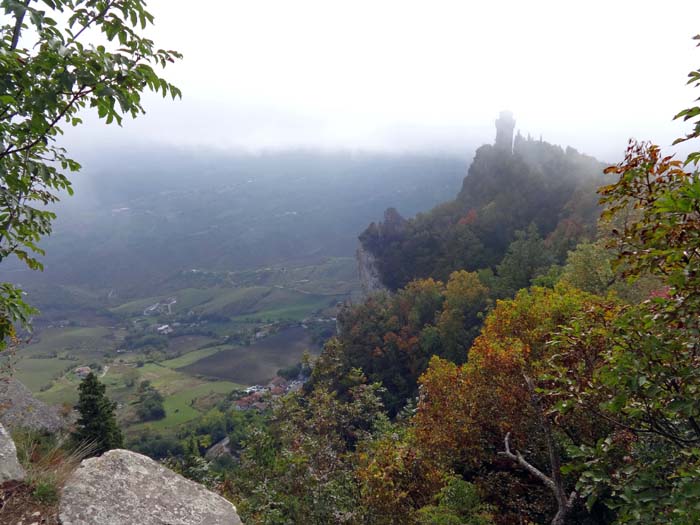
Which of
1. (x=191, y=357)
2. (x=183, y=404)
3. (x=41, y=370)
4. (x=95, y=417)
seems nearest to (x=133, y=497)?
(x=95, y=417)

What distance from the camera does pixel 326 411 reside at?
1616 cm

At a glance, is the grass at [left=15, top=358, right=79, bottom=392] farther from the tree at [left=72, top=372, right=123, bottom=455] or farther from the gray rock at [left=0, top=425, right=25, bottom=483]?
the gray rock at [left=0, top=425, right=25, bottom=483]

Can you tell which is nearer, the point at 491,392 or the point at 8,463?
the point at 8,463

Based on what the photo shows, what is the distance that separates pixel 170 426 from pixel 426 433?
3780 inches

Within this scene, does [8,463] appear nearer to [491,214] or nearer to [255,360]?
[491,214]

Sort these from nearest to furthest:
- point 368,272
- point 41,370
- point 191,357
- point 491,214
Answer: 1. point 491,214
2. point 368,272
3. point 41,370
4. point 191,357

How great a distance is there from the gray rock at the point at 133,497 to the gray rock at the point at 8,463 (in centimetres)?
76

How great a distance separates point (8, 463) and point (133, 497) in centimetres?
190

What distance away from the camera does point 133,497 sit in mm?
6758

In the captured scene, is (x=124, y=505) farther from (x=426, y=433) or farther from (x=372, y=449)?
(x=426, y=433)

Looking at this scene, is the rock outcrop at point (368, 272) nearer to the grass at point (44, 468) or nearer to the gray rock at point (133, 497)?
the grass at point (44, 468)

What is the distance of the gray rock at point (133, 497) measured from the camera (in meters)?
6.30

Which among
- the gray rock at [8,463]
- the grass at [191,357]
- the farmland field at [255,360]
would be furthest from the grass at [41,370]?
the gray rock at [8,463]

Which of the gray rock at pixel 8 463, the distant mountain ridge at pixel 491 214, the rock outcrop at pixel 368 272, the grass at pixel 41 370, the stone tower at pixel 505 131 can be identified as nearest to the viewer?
the gray rock at pixel 8 463
